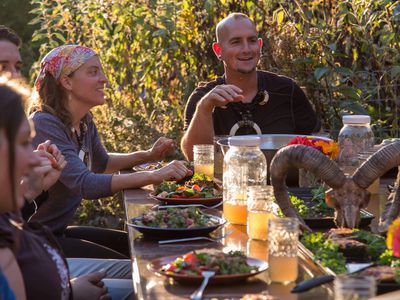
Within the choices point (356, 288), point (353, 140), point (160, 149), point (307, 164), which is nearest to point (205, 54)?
point (160, 149)

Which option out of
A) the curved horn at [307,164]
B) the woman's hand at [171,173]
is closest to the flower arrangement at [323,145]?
the woman's hand at [171,173]

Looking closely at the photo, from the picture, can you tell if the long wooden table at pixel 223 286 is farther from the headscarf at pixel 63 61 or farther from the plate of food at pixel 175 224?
the headscarf at pixel 63 61

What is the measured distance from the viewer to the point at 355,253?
2846 millimetres

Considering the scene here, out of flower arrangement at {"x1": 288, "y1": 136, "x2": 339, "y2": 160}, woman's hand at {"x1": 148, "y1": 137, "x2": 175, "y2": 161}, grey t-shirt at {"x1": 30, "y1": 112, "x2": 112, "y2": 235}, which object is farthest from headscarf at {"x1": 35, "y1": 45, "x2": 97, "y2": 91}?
flower arrangement at {"x1": 288, "y1": 136, "x2": 339, "y2": 160}

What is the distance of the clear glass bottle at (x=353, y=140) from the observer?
13.9 ft

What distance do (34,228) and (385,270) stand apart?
1.17m

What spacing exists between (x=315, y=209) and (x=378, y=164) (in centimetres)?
54

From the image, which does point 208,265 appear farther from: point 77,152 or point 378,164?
point 77,152

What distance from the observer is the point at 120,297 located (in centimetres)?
387

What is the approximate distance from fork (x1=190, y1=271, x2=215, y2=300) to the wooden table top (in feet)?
0.09

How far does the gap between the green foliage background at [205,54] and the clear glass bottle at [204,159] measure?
4.82 ft

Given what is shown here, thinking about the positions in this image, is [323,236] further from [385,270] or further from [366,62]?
[366,62]

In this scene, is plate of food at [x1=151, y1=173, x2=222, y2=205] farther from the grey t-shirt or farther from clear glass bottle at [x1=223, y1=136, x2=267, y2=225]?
the grey t-shirt

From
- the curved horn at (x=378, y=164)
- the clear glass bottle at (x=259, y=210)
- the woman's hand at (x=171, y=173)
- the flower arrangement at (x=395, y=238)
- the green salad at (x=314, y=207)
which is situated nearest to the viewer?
the flower arrangement at (x=395, y=238)
